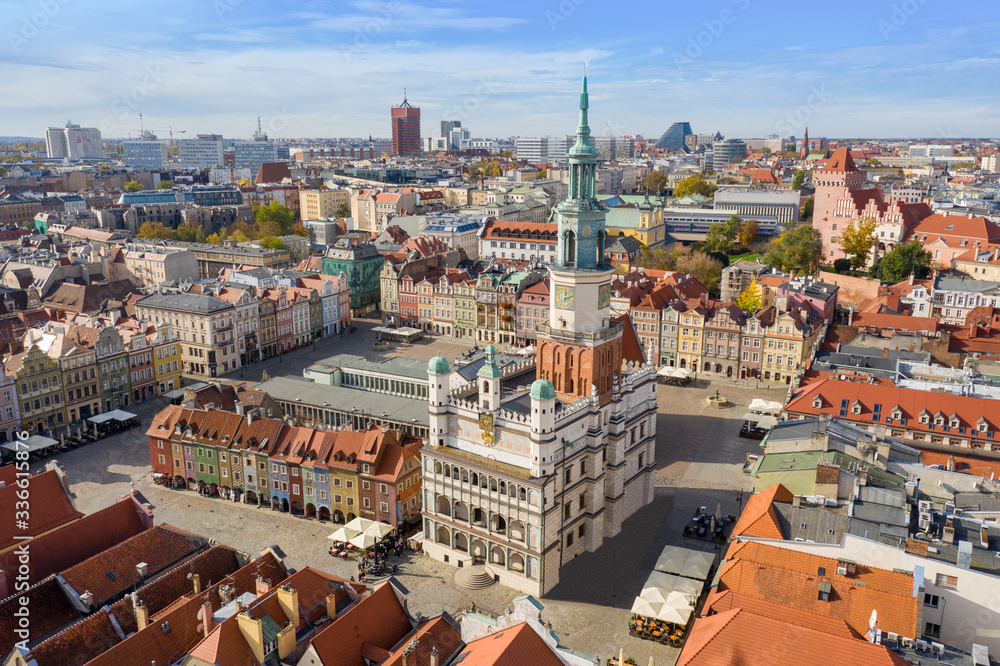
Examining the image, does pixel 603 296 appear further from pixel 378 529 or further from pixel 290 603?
pixel 290 603

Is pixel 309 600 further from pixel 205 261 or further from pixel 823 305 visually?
pixel 205 261

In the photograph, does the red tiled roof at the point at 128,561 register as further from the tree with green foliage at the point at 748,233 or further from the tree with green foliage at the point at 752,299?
the tree with green foliage at the point at 748,233

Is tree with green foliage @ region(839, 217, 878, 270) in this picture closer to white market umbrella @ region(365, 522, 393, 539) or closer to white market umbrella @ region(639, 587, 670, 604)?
white market umbrella @ region(639, 587, 670, 604)

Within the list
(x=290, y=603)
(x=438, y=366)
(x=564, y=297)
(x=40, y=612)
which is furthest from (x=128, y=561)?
(x=564, y=297)

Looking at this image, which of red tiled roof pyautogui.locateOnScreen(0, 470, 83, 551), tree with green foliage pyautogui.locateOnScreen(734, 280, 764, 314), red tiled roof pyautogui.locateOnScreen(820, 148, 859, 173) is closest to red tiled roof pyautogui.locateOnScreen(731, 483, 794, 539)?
red tiled roof pyautogui.locateOnScreen(0, 470, 83, 551)

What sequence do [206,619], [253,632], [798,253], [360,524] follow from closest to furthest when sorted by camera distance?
[253,632] → [206,619] → [360,524] → [798,253]

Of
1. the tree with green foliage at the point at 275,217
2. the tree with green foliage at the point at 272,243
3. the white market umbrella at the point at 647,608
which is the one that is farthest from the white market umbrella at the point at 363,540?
the tree with green foliage at the point at 275,217
